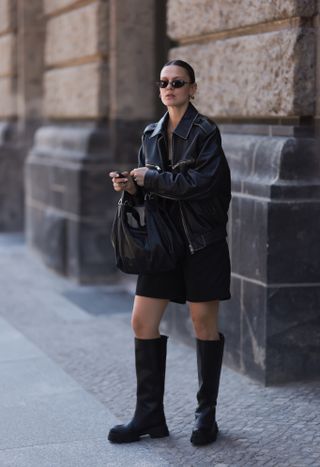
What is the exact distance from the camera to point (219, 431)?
4629 millimetres

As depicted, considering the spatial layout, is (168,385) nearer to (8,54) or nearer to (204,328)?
(204,328)

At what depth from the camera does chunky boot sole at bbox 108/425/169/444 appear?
177 inches

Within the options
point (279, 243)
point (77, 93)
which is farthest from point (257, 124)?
point (77, 93)

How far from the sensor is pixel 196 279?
4.37 meters

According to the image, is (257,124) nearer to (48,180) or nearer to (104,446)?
(104,446)

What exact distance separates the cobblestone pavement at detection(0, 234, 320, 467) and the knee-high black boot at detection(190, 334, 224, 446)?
0.10 metres

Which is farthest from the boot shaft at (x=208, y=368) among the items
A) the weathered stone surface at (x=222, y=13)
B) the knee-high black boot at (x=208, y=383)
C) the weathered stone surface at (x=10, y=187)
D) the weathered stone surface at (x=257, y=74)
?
the weathered stone surface at (x=10, y=187)

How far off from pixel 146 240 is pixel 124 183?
291 mm

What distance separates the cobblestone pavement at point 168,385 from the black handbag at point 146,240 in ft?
2.93

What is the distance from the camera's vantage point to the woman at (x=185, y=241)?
167 inches

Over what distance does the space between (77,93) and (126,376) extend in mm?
4238

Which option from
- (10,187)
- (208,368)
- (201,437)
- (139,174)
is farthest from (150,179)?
(10,187)

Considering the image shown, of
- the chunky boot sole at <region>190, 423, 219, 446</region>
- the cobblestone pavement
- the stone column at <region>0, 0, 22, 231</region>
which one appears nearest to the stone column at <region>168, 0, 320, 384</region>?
the cobblestone pavement

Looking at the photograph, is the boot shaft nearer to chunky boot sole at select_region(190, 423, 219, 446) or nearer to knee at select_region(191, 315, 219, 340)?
knee at select_region(191, 315, 219, 340)
